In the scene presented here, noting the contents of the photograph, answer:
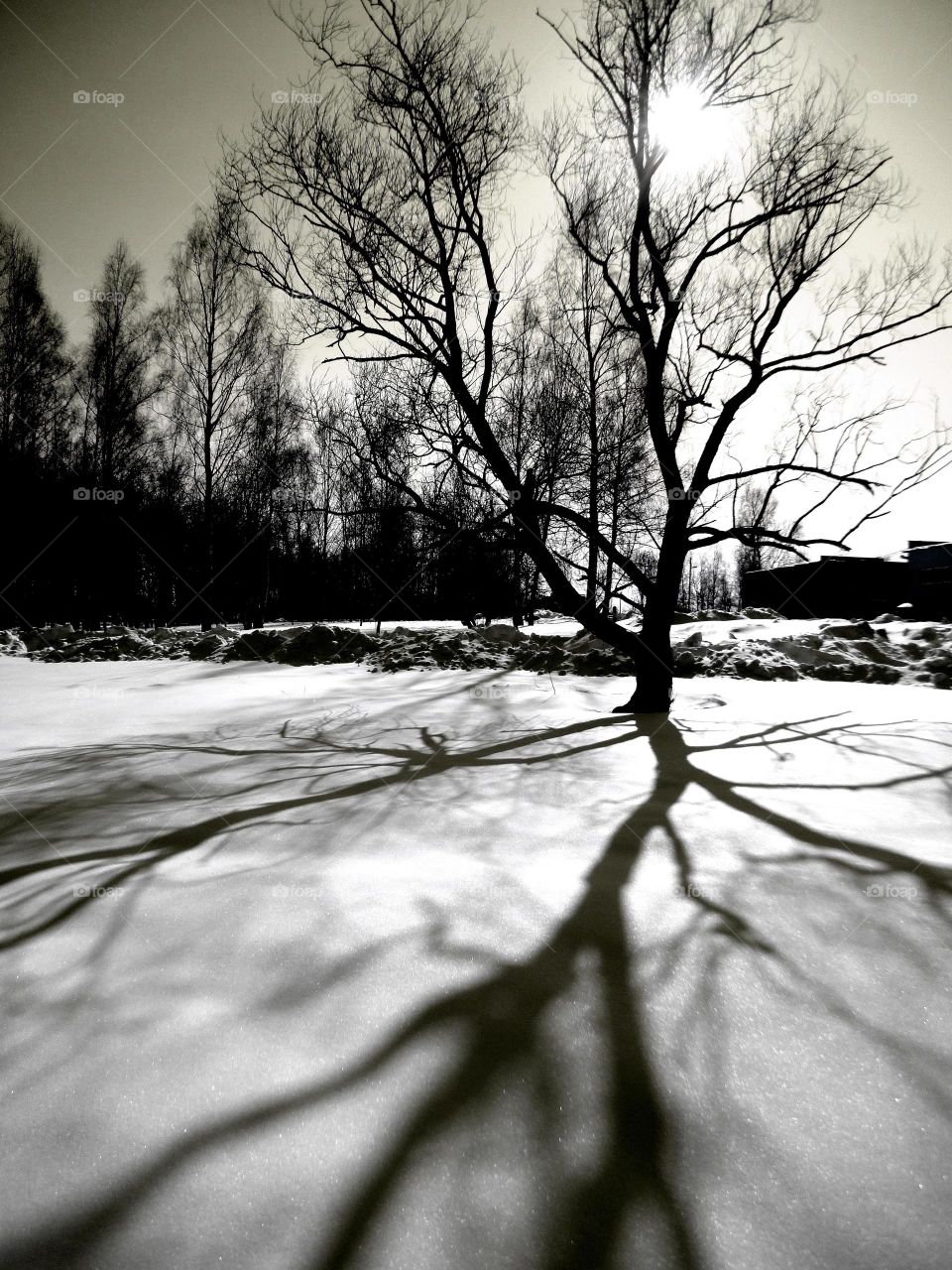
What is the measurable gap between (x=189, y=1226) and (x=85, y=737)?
4432 mm

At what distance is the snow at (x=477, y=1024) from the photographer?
113cm

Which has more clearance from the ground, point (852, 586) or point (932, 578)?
point (932, 578)

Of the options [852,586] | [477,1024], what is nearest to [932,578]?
[852,586]

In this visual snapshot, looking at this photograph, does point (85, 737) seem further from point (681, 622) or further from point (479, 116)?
point (681, 622)

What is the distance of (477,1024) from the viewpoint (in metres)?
1.60

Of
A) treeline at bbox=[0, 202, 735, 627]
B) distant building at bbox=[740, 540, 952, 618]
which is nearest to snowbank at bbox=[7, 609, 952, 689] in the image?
treeline at bbox=[0, 202, 735, 627]

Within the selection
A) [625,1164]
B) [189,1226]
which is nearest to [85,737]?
[189,1226]

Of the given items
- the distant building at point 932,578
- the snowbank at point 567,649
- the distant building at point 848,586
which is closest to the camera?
the snowbank at point 567,649

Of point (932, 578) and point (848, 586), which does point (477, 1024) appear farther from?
point (848, 586)

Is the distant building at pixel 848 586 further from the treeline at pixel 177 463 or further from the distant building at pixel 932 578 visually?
the treeline at pixel 177 463

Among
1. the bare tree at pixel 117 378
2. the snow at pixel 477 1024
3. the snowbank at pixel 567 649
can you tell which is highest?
the bare tree at pixel 117 378

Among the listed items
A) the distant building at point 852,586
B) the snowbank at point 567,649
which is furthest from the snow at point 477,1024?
the distant building at point 852,586

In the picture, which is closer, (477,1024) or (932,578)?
(477,1024)

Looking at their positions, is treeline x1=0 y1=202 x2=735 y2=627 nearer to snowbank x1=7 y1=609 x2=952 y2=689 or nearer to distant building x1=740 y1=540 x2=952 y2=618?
snowbank x1=7 y1=609 x2=952 y2=689
